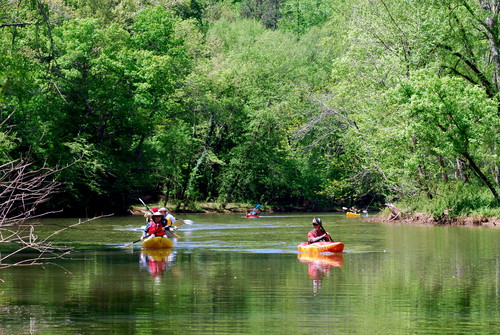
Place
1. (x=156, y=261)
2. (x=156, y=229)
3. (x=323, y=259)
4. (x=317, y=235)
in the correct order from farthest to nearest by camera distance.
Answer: (x=156, y=229), (x=317, y=235), (x=323, y=259), (x=156, y=261)

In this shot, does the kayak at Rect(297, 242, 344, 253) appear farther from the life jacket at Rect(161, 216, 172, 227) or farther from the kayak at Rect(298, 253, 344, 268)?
the life jacket at Rect(161, 216, 172, 227)

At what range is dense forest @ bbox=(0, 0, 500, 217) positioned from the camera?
3262 centimetres

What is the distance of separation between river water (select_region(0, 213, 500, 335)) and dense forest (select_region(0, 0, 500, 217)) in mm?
3836

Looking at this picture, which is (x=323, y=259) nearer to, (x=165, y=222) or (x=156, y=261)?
(x=156, y=261)

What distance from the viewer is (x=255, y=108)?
6044 centimetres

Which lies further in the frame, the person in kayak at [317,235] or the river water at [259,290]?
the person in kayak at [317,235]

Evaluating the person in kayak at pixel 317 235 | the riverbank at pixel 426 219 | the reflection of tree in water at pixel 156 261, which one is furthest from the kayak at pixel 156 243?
the riverbank at pixel 426 219

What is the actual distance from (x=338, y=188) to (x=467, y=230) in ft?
67.8

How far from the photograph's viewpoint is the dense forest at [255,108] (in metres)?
32.6

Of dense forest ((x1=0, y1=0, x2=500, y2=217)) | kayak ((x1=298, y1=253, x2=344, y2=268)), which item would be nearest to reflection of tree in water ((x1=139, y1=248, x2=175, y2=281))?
dense forest ((x1=0, y1=0, x2=500, y2=217))

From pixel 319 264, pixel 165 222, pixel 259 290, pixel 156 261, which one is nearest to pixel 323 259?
pixel 319 264

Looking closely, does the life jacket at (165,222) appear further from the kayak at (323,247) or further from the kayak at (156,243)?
the kayak at (323,247)

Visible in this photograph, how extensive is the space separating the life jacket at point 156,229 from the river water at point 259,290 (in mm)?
912

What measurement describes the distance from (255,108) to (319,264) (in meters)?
41.0
